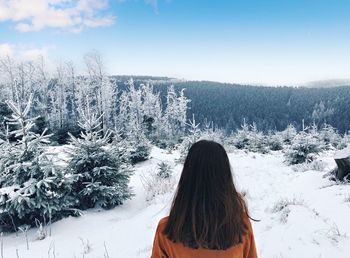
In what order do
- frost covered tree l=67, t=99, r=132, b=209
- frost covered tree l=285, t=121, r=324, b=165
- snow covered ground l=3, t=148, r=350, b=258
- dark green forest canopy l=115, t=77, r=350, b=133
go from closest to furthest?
snow covered ground l=3, t=148, r=350, b=258 → frost covered tree l=67, t=99, r=132, b=209 → frost covered tree l=285, t=121, r=324, b=165 → dark green forest canopy l=115, t=77, r=350, b=133

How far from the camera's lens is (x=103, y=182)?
7.50 meters

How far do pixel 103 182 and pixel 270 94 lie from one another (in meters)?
134

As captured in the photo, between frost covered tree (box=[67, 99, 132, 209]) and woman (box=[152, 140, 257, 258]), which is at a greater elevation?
woman (box=[152, 140, 257, 258])

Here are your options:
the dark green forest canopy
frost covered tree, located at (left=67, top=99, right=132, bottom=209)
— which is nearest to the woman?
frost covered tree, located at (left=67, top=99, right=132, bottom=209)

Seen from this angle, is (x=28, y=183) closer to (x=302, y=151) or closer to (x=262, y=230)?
(x=262, y=230)

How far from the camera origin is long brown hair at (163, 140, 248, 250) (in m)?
1.78

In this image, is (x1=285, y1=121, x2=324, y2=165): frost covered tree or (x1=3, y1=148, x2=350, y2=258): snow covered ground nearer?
(x1=3, y1=148, x2=350, y2=258): snow covered ground

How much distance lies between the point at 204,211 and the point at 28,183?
16.6ft

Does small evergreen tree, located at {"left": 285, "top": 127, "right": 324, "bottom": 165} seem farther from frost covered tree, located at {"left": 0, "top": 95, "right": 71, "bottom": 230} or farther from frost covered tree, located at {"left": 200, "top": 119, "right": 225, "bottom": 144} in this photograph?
frost covered tree, located at {"left": 0, "top": 95, "right": 71, "bottom": 230}

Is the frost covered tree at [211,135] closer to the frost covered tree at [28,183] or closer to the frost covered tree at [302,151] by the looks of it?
the frost covered tree at [302,151]

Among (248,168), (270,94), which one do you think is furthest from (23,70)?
(270,94)

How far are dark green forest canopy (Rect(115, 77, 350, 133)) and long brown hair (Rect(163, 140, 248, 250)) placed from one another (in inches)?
3522

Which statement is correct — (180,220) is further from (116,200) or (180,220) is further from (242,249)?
(116,200)

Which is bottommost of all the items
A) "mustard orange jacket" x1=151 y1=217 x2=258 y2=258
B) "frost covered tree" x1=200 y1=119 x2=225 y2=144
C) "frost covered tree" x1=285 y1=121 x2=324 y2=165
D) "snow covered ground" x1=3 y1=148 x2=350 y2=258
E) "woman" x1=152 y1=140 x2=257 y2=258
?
"frost covered tree" x1=200 y1=119 x2=225 y2=144
